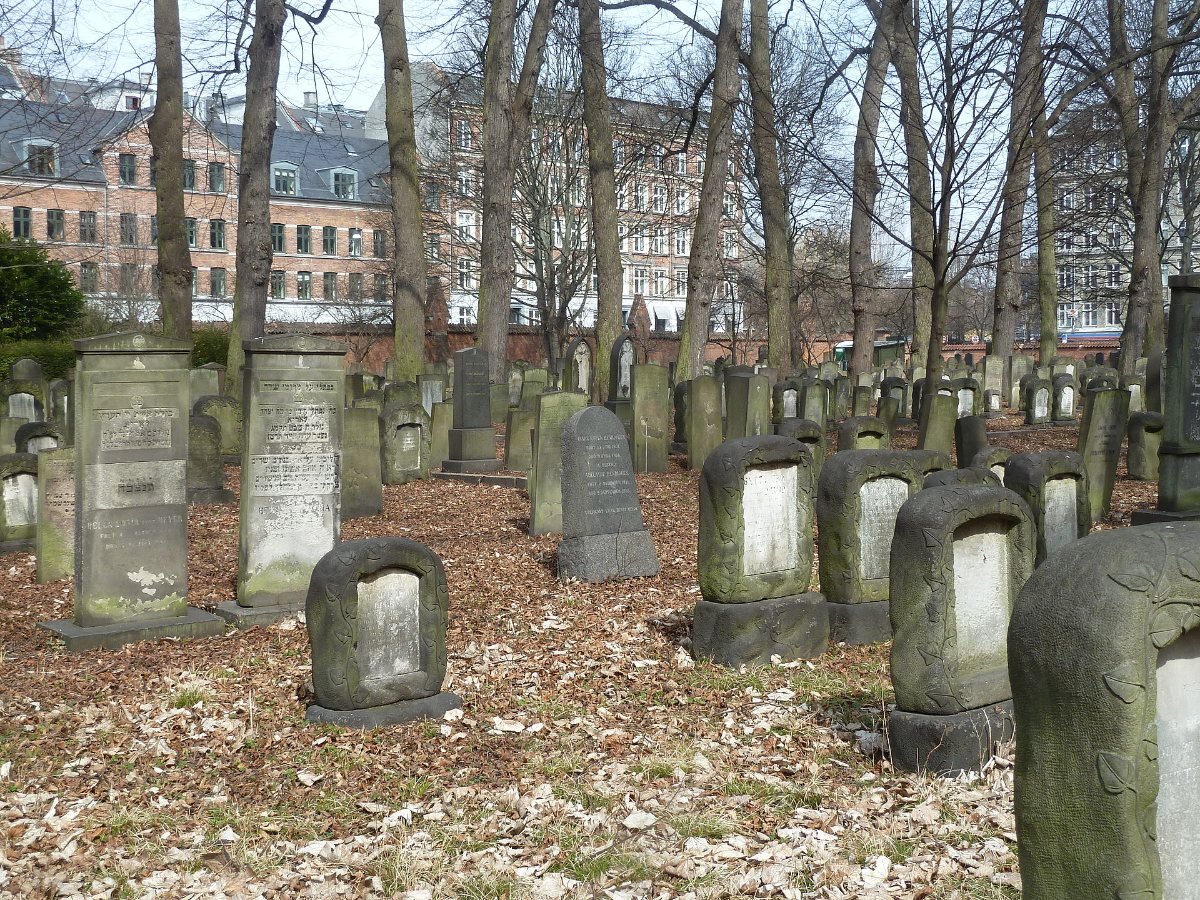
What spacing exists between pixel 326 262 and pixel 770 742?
5302 cm

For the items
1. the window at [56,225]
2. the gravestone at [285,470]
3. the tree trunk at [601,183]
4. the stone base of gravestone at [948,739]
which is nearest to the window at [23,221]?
the window at [56,225]

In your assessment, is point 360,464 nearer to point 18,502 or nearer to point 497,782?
point 18,502

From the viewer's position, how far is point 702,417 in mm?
15711

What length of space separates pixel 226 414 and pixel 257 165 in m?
3.52

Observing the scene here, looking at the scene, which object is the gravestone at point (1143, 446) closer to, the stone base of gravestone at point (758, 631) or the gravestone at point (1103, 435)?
the gravestone at point (1103, 435)

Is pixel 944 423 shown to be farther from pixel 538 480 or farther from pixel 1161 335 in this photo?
pixel 1161 335

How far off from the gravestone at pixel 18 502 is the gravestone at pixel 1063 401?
17.9 m

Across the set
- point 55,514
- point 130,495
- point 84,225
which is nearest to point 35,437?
point 55,514

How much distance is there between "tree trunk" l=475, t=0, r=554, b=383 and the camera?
1912cm

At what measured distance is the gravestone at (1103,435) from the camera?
12.1 metres

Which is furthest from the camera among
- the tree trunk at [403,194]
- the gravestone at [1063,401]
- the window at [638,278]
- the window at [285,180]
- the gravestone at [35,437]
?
the window at [638,278]

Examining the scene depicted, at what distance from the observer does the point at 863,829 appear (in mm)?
4664

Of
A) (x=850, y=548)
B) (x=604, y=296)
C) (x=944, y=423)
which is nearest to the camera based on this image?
(x=850, y=548)

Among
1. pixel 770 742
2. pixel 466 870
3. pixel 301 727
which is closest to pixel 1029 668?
pixel 466 870
